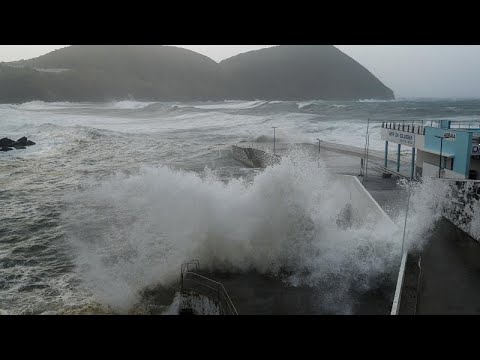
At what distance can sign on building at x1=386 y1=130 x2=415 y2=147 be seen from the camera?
1484cm

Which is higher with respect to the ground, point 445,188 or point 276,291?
point 445,188

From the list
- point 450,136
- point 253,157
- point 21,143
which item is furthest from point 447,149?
point 21,143

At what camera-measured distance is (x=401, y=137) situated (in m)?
15.7

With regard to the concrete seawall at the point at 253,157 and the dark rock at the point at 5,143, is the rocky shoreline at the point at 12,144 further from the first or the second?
the concrete seawall at the point at 253,157

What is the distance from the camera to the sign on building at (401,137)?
584 inches

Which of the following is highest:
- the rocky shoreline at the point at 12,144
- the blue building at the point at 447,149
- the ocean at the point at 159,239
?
the blue building at the point at 447,149

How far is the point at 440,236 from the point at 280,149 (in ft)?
66.5

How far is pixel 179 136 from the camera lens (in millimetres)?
43438

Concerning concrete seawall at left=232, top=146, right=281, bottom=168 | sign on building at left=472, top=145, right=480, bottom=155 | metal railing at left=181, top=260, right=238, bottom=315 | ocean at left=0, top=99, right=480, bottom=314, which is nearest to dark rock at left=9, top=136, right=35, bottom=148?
ocean at left=0, top=99, right=480, bottom=314

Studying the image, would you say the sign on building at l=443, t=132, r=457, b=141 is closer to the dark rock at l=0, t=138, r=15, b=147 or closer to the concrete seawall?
the concrete seawall

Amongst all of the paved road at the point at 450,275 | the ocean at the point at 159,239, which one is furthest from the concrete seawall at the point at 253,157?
the paved road at the point at 450,275

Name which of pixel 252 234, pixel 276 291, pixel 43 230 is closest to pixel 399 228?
pixel 276 291
